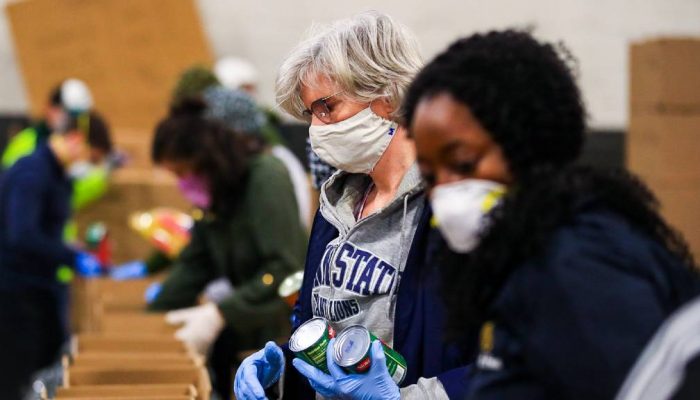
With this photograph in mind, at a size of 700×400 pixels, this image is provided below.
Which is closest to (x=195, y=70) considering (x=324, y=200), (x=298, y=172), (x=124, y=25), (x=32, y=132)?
(x=32, y=132)

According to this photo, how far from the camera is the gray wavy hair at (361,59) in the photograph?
6.38 ft

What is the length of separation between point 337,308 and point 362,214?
0.62 ft

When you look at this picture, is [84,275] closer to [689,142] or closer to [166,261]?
[166,261]

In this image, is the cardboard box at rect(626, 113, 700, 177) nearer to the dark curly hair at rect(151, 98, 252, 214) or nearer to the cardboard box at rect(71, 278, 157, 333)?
the dark curly hair at rect(151, 98, 252, 214)

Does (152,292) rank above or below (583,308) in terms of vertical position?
below

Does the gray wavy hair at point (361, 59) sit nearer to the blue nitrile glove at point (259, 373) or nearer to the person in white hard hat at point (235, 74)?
the blue nitrile glove at point (259, 373)

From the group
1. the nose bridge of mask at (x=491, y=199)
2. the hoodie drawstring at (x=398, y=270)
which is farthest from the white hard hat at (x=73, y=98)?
the nose bridge of mask at (x=491, y=199)

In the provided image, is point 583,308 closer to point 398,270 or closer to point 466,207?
point 466,207

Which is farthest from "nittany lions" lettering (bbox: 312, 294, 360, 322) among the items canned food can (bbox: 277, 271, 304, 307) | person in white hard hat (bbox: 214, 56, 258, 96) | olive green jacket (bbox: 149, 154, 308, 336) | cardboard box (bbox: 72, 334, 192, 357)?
person in white hard hat (bbox: 214, 56, 258, 96)

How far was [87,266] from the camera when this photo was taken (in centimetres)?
502

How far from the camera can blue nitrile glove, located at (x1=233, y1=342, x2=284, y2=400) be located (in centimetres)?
192

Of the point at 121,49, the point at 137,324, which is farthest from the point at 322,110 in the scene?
the point at 121,49

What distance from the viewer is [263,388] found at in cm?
196

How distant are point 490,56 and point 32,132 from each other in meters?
4.47
